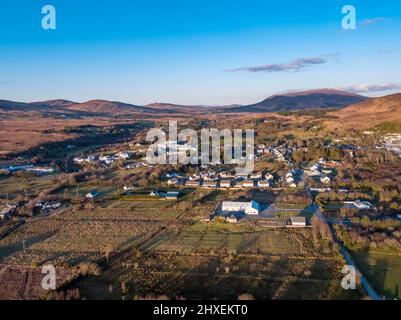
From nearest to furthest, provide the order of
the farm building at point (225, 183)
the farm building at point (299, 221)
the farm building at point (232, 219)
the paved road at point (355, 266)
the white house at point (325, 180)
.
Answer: the paved road at point (355, 266) → the farm building at point (299, 221) → the farm building at point (232, 219) → the farm building at point (225, 183) → the white house at point (325, 180)

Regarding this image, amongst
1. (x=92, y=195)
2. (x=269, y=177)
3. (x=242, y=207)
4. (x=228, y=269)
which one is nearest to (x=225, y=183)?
(x=269, y=177)

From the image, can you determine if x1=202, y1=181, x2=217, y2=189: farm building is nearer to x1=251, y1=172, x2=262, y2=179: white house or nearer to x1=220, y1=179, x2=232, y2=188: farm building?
x1=220, y1=179, x2=232, y2=188: farm building

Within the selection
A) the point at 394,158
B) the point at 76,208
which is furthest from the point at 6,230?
the point at 394,158

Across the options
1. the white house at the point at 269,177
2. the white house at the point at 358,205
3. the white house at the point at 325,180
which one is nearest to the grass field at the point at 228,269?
the white house at the point at 358,205

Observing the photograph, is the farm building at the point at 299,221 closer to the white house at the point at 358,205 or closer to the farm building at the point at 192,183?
the white house at the point at 358,205

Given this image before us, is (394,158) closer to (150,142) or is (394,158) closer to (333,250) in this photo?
(333,250)
